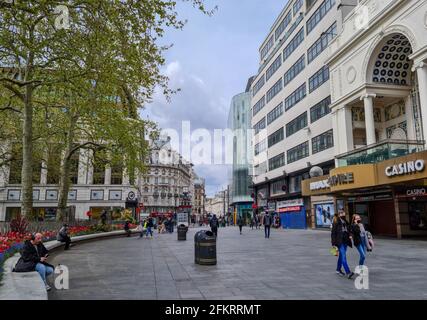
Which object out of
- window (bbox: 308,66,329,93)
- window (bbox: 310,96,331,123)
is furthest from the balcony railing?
window (bbox: 308,66,329,93)

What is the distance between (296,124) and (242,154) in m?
37.2

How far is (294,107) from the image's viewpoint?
40062mm

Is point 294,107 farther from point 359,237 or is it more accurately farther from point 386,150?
point 359,237

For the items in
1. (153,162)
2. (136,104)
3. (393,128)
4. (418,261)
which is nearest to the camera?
(418,261)

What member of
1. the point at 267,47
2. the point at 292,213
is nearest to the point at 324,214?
the point at 292,213

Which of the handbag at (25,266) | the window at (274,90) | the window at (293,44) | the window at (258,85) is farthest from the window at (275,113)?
the handbag at (25,266)

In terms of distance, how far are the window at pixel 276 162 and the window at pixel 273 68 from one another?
12.1m

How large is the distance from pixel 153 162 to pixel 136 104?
87.3 metres

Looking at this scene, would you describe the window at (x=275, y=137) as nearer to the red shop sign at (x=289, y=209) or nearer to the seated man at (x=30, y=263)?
the red shop sign at (x=289, y=209)

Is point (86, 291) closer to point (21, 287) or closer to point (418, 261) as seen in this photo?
point (21, 287)

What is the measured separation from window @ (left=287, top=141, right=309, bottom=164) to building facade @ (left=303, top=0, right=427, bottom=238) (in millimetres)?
7484

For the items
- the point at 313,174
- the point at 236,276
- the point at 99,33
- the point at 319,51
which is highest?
the point at 319,51
